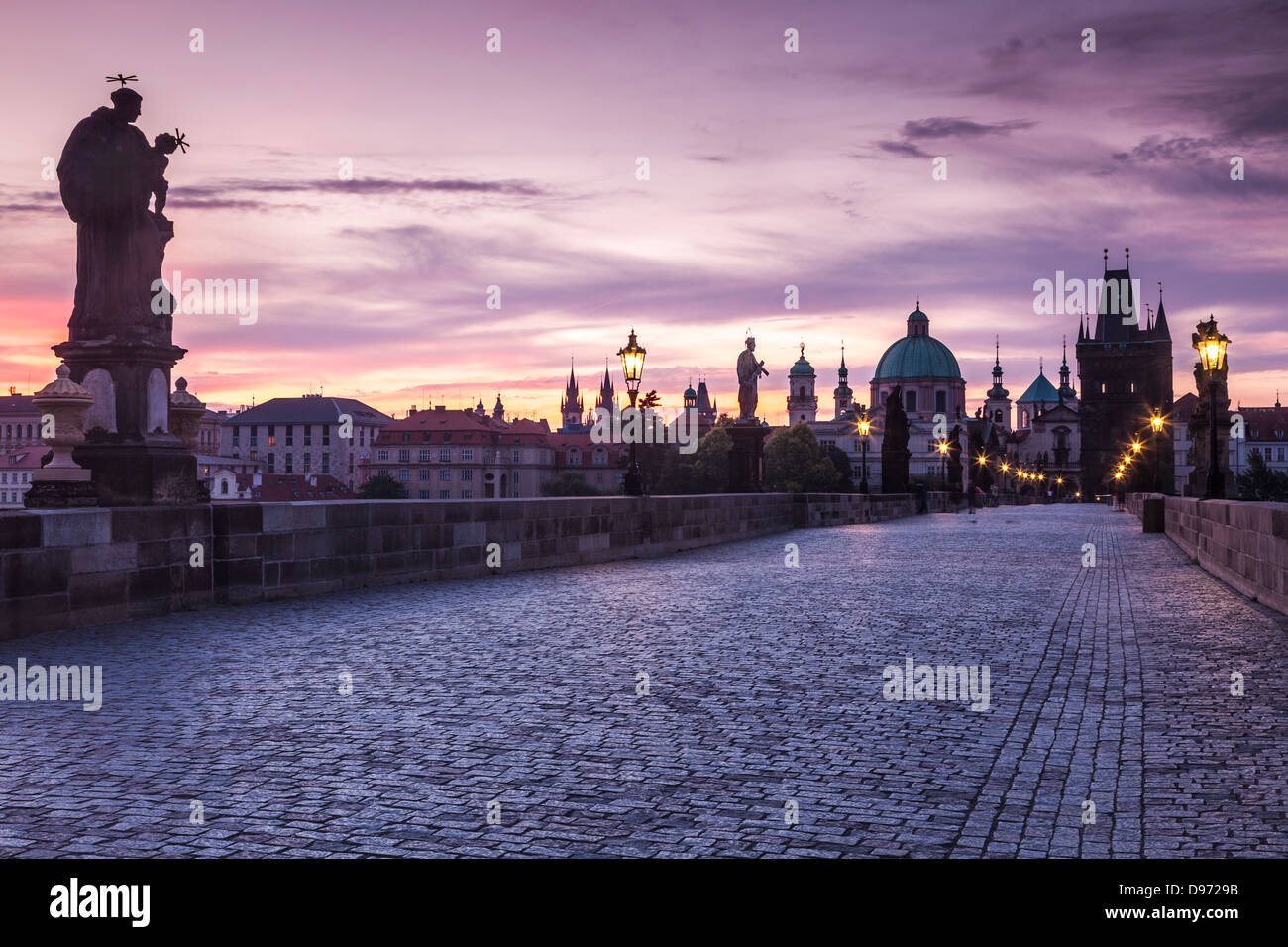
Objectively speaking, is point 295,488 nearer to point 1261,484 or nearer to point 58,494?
point 1261,484

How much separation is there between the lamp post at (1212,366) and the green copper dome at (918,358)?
520 ft

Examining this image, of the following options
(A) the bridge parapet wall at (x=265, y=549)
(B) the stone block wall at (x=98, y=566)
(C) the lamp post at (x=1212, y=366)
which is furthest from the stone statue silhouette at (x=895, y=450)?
(B) the stone block wall at (x=98, y=566)

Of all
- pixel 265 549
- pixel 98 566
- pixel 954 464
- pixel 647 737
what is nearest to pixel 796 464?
pixel 954 464

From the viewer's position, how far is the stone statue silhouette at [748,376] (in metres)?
32.6

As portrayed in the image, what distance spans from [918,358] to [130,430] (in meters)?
178

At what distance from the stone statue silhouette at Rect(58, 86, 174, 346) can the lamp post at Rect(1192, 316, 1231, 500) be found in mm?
20998

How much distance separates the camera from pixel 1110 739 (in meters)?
6.14

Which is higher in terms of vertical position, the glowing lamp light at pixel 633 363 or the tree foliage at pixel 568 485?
the glowing lamp light at pixel 633 363

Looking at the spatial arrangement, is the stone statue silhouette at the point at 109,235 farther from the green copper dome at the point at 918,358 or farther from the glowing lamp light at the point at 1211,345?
the green copper dome at the point at 918,358

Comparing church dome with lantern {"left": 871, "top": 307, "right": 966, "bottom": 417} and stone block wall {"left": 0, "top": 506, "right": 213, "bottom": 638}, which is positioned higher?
church dome with lantern {"left": 871, "top": 307, "right": 966, "bottom": 417}

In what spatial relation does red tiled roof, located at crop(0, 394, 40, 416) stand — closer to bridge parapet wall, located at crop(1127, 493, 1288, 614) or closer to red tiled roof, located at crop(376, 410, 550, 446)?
red tiled roof, located at crop(376, 410, 550, 446)

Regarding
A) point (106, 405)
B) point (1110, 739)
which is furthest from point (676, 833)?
point (106, 405)

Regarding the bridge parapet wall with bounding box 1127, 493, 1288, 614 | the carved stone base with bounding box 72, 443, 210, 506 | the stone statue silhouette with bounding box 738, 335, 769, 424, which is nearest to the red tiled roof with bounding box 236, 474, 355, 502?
the stone statue silhouette with bounding box 738, 335, 769, 424

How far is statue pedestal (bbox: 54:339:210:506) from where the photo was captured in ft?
39.6
